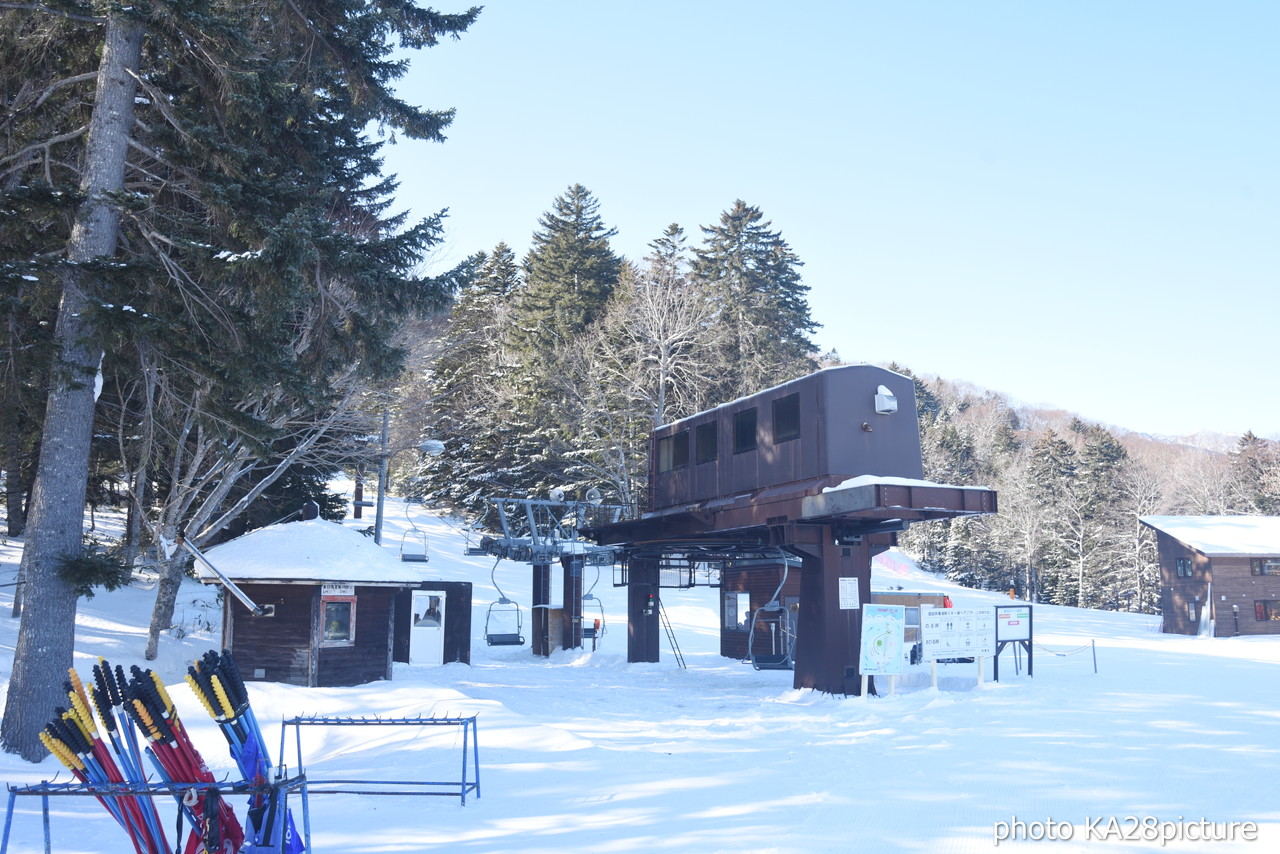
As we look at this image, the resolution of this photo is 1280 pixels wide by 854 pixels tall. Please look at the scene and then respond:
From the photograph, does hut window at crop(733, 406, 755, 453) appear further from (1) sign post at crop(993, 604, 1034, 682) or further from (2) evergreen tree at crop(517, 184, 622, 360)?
(2) evergreen tree at crop(517, 184, 622, 360)

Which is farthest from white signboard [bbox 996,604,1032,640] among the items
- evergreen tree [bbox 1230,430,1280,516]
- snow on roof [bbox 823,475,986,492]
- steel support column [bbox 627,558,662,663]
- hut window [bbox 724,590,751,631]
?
evergreen tree [bbox 1230,430,1280,516]

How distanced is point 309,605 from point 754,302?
38697 millimetres

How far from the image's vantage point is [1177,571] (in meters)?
45.3

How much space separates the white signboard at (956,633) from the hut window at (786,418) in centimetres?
461

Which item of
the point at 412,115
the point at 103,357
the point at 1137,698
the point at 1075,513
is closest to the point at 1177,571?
the point at 1075,513

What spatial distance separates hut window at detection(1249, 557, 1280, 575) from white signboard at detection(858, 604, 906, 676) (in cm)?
3445

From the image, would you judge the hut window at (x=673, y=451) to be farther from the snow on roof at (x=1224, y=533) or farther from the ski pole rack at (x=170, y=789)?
the snow on roof at (x=1224, y=533)

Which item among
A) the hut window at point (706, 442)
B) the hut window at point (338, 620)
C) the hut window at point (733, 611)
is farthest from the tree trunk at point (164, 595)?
the hut window at point (733, 611)

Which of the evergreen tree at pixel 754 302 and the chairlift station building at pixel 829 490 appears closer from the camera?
the chairlift station building at pixel 829 490

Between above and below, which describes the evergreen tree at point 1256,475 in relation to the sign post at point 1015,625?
above

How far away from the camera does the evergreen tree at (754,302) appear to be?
162ft

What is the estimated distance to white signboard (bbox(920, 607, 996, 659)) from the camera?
19266 millimetres

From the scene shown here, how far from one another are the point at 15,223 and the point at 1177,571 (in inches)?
1909

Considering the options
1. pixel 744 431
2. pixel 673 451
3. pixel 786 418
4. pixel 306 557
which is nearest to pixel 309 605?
pixel 306 557
